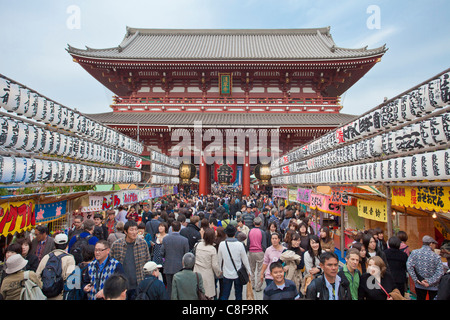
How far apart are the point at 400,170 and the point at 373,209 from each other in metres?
1.92

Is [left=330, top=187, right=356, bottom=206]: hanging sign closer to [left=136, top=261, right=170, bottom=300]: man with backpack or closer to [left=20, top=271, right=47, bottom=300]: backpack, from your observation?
[left=136, top=261, right=170, bottom=300]: man with backpack

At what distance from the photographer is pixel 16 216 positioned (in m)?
5.29

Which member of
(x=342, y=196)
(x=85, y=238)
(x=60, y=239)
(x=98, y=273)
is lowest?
(x=98, y=273)

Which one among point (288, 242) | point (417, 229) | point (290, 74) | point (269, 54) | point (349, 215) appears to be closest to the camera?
point (288, 242)

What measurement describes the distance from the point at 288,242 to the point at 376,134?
3.24m

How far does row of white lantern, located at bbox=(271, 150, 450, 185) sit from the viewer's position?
14.8 ft

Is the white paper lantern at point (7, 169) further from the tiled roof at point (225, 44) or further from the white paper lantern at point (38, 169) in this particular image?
the tiled roof at point (225, 44)

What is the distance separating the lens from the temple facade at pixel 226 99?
19.1 meters

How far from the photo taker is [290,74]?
2081 cm

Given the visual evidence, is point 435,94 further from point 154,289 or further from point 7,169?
point 7,169

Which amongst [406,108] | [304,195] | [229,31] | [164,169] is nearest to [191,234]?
[406,108]

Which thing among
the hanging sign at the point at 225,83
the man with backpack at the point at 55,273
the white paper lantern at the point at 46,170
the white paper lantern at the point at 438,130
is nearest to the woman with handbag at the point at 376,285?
the white paper lantern at the point at 438,130
